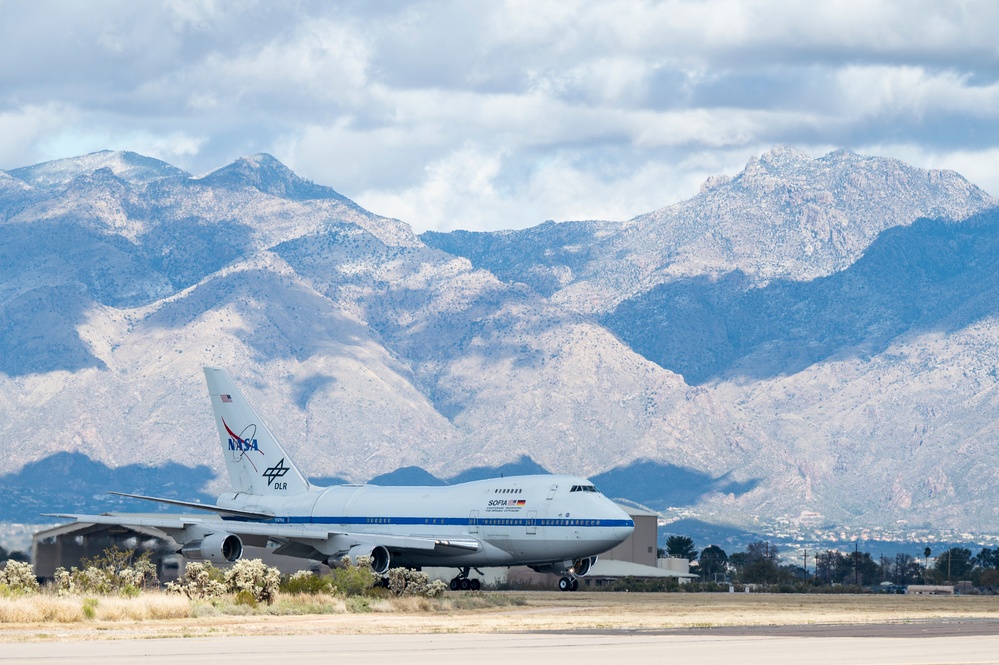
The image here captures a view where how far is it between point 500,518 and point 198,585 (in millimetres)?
20273

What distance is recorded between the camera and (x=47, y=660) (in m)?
36.3

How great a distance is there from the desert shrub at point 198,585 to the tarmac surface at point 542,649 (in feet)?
41.4

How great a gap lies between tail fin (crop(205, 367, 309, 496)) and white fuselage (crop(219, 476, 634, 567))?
558 centimetres

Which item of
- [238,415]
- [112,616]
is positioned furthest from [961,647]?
[238,415]

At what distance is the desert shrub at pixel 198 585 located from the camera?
57656 mm

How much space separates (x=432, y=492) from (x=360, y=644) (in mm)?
37597

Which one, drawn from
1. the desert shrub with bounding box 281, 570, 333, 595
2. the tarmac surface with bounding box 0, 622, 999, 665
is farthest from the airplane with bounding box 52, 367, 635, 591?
the tarmac surface with bounding box 0, 622, 999, 665

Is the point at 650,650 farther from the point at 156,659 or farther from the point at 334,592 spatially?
the point at 334,592

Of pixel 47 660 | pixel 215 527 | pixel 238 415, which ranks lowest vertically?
pixel 47 660

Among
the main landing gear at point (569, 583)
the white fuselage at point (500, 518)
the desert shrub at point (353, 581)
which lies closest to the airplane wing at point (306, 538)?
the white fuselage at point (500, 518)

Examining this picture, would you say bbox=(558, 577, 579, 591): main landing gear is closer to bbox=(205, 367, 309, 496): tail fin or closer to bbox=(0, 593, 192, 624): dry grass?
bbox=(205, 367, 309, 496): tail fin

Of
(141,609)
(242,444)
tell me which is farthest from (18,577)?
(242,444)

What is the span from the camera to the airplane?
74.3 metres

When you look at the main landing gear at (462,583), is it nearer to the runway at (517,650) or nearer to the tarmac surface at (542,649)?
the tarmac surface at (542,649)
